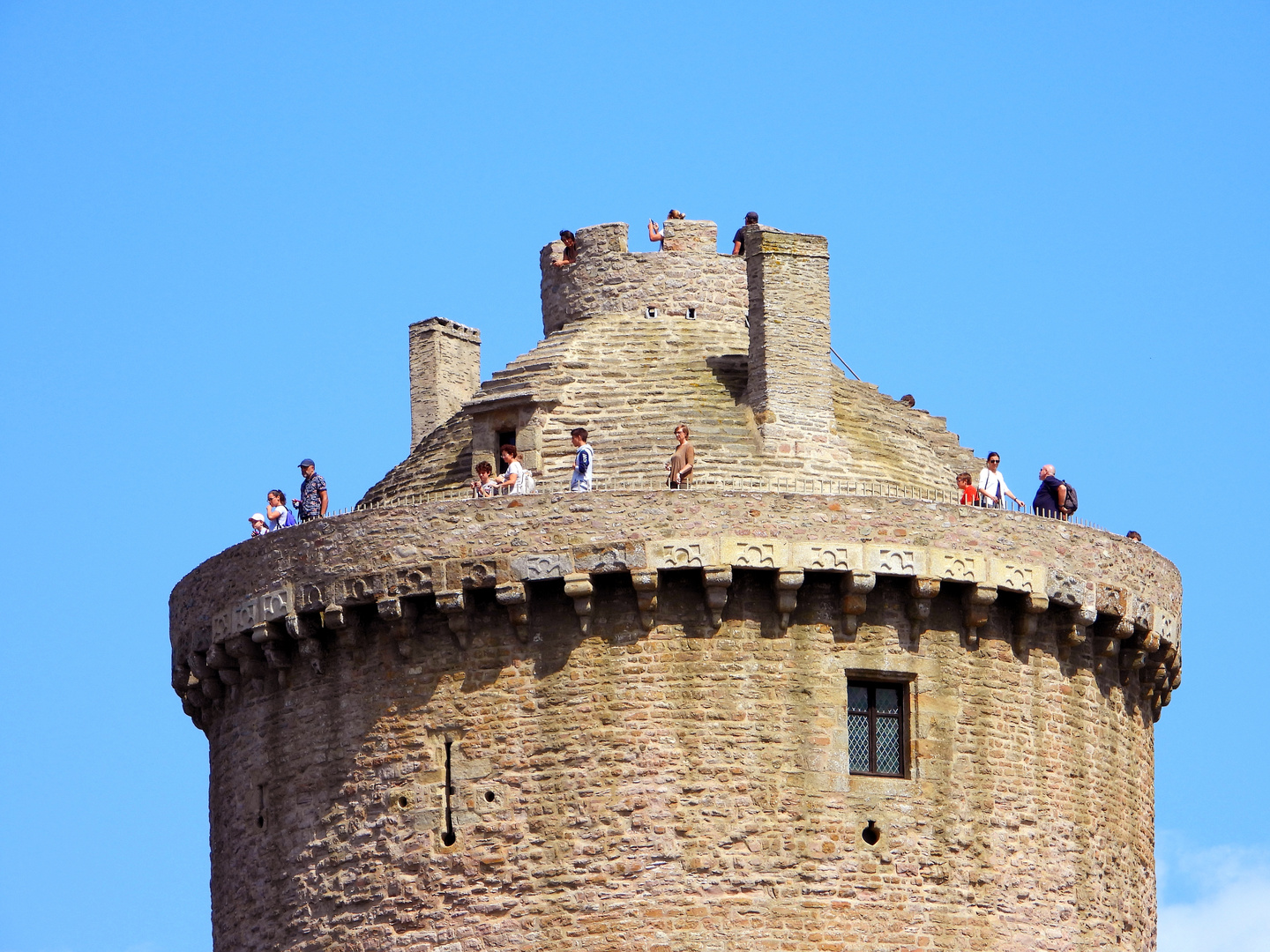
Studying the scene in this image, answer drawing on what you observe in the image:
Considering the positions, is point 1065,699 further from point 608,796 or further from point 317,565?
point 317,565

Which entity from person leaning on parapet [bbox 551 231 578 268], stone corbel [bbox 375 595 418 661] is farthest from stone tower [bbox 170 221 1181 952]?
person leaning on parapet [bbox 551 231 578 268]

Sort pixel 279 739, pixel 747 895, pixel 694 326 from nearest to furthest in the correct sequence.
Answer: pixel 747 895
pixel 279 739
pixel 694 326

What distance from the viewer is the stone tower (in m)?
50.1

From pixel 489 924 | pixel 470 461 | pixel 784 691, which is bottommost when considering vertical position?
pixel 489 924

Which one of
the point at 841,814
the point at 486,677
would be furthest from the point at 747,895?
the point at 486,677

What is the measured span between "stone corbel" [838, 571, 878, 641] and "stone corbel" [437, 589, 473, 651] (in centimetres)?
532

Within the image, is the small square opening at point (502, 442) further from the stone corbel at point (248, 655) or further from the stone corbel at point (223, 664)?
the stone corbel at point (223, 664)

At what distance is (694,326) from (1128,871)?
1085 cm

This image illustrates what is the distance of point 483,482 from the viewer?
52.8 m

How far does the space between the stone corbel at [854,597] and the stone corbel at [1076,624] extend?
11.3 feet

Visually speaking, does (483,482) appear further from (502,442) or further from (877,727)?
(877,727)

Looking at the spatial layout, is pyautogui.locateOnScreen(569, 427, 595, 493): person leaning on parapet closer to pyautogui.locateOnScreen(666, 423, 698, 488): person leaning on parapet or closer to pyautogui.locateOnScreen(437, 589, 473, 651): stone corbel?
pyautogui.locateOnScreen(666, 423, 698, 488): person leaning on parapet

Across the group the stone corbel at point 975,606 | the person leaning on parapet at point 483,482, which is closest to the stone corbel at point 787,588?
the stone corbel at point 975,606

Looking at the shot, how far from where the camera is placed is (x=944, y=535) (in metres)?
51.6
